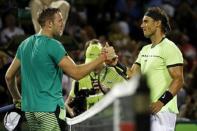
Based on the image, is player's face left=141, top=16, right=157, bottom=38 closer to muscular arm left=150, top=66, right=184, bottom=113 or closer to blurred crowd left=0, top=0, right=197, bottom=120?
muscular arm left=150, top=66, right=184, bottom=113

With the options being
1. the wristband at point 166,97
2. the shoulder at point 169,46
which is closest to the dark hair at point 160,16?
the shoulder at point 169,46

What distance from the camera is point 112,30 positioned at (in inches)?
655

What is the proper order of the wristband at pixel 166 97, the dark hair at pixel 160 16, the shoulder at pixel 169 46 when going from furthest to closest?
the dark hair at pixel 160 16 < the shoulder at pixel 169 46 < the wristband at pixel 166 97

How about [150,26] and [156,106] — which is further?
[150,26]

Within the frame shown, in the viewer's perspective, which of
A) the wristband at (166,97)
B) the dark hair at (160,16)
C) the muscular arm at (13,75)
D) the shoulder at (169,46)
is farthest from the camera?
the dark hair at (160,16)

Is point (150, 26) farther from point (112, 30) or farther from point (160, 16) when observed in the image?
point (112, 30)

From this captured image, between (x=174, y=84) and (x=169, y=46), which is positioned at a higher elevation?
(x=169, y=46)

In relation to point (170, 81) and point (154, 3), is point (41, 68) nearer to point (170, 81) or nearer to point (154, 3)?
point (170, 81)

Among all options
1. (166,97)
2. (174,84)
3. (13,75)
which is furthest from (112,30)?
(166,97)

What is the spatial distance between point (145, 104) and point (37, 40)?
360cm

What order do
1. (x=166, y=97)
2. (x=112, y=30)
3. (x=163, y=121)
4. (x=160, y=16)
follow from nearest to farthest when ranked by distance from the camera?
(x=166, y=97), (x=163, y=121), (x=160, y=16), (x=112, y=30)

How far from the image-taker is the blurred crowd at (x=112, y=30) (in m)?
13.7

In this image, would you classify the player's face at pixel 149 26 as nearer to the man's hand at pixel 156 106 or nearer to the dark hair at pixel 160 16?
the dark hair at pixel 160 16

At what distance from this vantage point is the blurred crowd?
44.8 ft
